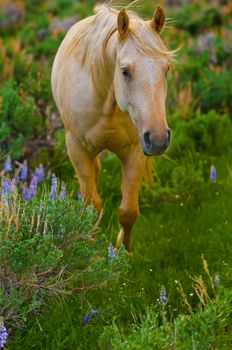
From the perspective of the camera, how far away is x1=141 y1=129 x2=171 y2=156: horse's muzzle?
3.63m

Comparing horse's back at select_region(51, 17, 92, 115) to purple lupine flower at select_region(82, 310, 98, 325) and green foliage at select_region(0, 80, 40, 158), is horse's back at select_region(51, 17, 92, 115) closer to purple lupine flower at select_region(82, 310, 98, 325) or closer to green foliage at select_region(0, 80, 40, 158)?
green foliage at select_region(0, 80, 40, 158)

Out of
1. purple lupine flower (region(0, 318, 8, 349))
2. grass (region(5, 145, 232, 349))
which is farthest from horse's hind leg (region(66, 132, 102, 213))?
purple lupine flower (region(0, 318, 8, 349))

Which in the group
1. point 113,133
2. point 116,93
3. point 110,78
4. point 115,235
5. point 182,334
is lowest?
point 182,334

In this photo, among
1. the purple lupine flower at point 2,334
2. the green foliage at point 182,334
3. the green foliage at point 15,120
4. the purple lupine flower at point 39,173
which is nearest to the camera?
the green foliage at point 182,334

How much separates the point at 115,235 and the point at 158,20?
6.21 feet

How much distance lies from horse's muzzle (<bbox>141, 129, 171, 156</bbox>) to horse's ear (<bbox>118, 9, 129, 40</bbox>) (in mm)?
637

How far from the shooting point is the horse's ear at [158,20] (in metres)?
3.99

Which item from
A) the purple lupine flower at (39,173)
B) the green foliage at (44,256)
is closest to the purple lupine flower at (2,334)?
the green foliage at (44,256)

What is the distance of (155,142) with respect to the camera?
3.64m

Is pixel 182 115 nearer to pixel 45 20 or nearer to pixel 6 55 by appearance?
pixel 6 55

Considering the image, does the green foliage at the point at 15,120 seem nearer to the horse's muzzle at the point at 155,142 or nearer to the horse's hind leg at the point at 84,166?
the horse's hind leg at the point at 84,166

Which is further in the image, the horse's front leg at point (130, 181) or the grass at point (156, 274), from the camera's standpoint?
the horse's front leg at point (130, 181)

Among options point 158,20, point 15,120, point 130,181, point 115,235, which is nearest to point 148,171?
point 115,235

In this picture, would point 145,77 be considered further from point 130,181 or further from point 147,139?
point 130,181
